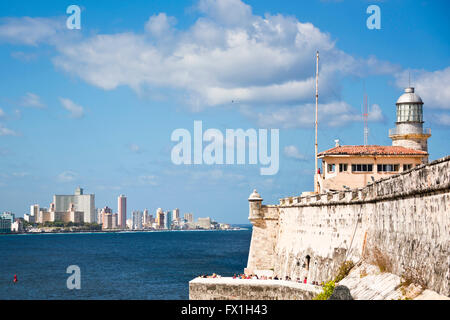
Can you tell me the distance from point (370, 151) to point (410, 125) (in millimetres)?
7356

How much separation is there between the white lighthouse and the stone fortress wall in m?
12.8

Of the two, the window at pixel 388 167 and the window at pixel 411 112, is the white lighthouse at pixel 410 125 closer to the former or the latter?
the window at pixel 411 112

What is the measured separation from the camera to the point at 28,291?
5581cm

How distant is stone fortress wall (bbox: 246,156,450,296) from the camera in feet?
56.6

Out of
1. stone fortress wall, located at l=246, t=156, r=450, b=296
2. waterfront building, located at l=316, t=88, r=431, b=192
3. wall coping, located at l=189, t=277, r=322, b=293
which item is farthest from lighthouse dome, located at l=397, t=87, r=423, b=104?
wall coping, located at l=189, t=277, r=322, b=293

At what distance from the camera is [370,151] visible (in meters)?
45.3

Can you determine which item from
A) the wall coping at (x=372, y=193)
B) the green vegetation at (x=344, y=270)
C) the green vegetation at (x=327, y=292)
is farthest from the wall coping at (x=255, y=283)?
the wall coping at (x=372, y=193)

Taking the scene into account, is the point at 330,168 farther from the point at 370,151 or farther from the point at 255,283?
the point at 255,283

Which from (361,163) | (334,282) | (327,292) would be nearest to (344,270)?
(334,282)

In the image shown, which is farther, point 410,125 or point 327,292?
point 410,125

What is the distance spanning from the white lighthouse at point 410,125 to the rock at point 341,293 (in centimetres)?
3021

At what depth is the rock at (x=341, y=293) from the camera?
2156 centimetres

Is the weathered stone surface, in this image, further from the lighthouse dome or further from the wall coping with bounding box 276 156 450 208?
the lighthouse dome

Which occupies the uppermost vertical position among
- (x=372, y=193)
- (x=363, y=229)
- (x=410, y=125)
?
(x=410, y=125)
